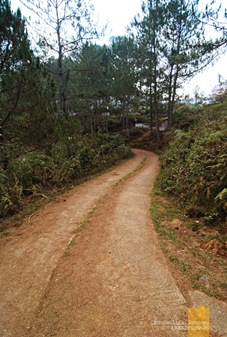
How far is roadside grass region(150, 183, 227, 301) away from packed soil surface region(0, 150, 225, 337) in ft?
0.57

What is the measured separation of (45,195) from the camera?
660 cm

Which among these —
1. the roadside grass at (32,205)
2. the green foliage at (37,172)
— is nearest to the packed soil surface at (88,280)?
the roadside grass at (32,205)

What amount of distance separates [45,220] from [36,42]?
8.81 m

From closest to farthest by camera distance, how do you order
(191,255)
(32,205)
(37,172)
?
(191,255) < (32,205) < (37,172)

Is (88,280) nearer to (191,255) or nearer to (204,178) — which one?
A: (191,255)

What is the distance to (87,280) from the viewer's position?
2613 millimetres

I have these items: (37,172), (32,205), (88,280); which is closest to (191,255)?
(88,280)

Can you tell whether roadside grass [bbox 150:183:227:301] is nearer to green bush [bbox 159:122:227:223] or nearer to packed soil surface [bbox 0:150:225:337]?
packed soil surface [bbox 0:150:225:337]

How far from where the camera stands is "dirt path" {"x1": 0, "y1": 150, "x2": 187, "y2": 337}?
1990 mm

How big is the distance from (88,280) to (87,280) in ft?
0.05

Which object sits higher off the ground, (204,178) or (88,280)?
(204,178)

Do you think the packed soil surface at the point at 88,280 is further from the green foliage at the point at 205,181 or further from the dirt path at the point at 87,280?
the green foliage at the point at 205,181

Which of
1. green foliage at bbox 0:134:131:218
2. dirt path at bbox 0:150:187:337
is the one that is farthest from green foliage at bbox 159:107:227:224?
green foliage at bbox 0:134:131:218

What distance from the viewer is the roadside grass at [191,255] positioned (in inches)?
97.4
